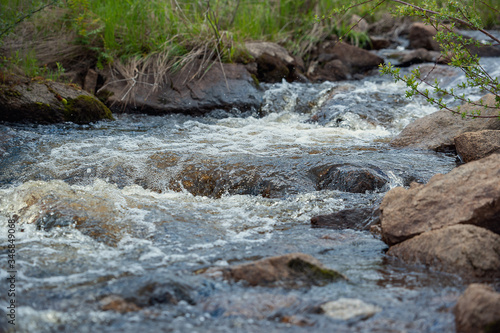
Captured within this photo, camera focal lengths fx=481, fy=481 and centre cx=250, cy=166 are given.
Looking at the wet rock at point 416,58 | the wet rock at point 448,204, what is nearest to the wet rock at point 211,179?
the wet rock at point 448,204

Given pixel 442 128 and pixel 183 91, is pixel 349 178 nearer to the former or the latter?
pixel 442 128

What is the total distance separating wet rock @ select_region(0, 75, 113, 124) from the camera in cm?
563

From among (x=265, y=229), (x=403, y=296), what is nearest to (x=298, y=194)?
(x=265, y=229)

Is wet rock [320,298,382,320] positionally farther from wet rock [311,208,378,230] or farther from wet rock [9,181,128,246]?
wet rock [9,181,128,246]

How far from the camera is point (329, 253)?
2791mm

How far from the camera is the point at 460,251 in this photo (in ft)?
8.09

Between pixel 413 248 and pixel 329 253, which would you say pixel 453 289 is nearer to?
pixel 413 248

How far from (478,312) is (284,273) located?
0.88 m

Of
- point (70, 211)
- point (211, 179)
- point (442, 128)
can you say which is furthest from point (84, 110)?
point (442, 128)

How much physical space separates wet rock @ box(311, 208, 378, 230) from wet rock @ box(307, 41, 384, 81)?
5.73 meters

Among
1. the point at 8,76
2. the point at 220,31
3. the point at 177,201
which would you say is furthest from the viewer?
the point at 220,31

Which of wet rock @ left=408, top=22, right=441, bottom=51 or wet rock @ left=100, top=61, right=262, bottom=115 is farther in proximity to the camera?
wet rock @ left=408, top=22, right=441, bottom=51

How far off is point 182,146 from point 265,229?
7.05 ft

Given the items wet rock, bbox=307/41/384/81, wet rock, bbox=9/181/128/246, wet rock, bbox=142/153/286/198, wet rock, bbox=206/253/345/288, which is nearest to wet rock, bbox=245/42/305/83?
wet rock, bbox=307/41/384/81
